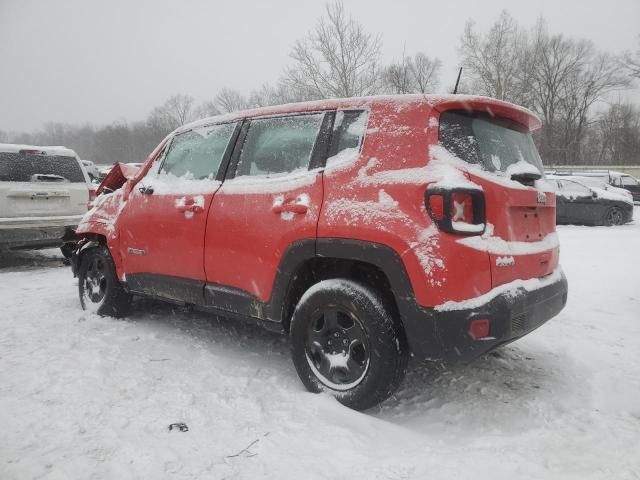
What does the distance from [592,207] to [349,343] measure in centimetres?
1260

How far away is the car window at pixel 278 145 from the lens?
2.97 m

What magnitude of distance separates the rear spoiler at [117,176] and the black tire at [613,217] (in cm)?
1277

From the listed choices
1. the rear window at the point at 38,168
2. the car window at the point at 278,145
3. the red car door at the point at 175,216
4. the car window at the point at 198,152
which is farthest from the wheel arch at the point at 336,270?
the rear window at the point at 38,168

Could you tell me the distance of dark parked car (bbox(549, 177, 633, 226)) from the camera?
12.7 m

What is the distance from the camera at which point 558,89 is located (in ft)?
157

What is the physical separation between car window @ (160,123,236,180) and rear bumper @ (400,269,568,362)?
1.94 m

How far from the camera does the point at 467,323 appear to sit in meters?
2.31

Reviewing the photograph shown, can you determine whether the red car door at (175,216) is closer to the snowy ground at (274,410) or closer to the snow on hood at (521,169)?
the snowy ground at (274,410)

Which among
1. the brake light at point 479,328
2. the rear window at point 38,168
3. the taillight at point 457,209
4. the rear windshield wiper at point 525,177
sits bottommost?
the brake light at point 479,328

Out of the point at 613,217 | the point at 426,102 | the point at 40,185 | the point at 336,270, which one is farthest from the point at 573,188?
the point at 40,185

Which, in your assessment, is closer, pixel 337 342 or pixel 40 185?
pixel 337 342

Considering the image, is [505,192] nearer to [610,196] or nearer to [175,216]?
[175,216]

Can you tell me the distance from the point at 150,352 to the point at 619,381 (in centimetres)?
335

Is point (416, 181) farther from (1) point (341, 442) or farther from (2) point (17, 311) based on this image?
(2) point (17, 311)
